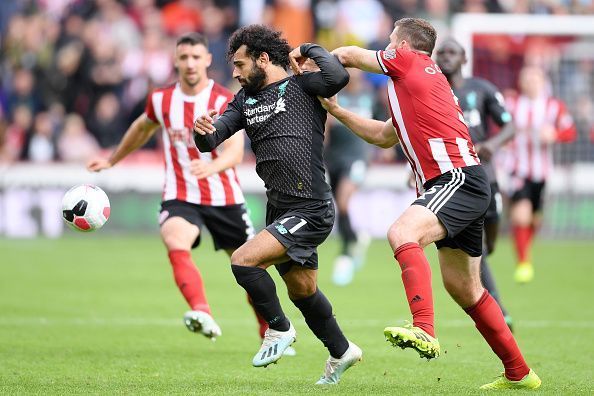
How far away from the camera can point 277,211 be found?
725 cm

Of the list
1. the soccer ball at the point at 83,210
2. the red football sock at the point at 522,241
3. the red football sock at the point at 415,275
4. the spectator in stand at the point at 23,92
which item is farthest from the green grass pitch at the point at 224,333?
the spectator in stand at the point at 23,92

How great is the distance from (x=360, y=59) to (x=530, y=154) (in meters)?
8.63

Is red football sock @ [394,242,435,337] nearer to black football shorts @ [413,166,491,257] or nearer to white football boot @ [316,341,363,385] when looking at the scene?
black football shorts @ [413,166,491,257]

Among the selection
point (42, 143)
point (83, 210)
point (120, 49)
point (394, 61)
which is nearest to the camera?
point (394, 61)

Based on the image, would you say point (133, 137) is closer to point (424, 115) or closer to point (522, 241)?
point (424, 115)

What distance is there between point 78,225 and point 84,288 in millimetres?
5432

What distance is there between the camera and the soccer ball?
7895mm

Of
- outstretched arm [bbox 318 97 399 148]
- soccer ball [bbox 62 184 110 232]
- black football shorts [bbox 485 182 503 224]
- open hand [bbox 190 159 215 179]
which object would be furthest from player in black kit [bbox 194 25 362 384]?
black football shorts [bbox 485 182 503 224]

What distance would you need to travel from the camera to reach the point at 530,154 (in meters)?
15.0

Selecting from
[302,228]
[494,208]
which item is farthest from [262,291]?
[494,208]

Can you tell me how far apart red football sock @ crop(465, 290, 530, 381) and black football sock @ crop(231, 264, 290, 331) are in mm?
1163

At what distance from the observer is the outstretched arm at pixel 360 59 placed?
6751mm

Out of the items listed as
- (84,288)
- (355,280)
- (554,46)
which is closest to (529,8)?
(554,46)

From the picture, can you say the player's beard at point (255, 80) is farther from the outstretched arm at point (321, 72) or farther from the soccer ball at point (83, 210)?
the soccer ball at point (83, 210)
